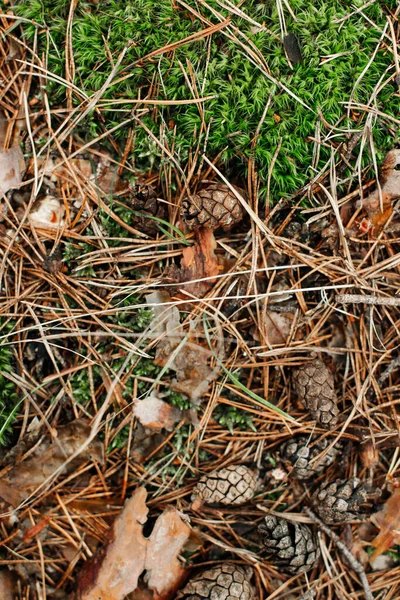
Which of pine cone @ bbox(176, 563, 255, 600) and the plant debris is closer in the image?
pine cone @ bbox(176, 563, 255, 600)

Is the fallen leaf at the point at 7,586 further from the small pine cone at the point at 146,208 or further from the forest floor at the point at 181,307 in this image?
the small pine cone at the point at 146,208

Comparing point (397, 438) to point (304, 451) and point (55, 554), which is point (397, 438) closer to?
point (304, 451)

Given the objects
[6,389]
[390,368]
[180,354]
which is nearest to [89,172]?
[180,354]

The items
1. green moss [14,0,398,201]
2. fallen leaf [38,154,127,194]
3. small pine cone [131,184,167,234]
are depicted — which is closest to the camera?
green moss [14,0,398,201]

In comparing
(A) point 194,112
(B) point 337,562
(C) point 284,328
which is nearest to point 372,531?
(B) point 337,562

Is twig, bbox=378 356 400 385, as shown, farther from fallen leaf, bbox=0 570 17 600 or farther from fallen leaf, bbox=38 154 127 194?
fallen leaf, bbox=0 570 17 600

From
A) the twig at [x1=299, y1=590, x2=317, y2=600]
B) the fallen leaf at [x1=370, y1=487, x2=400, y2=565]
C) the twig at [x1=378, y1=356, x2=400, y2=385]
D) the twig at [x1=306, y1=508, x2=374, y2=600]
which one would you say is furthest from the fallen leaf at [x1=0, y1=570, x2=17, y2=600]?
the twig at [x1=378, y1=356, x2=400, y2=385]
